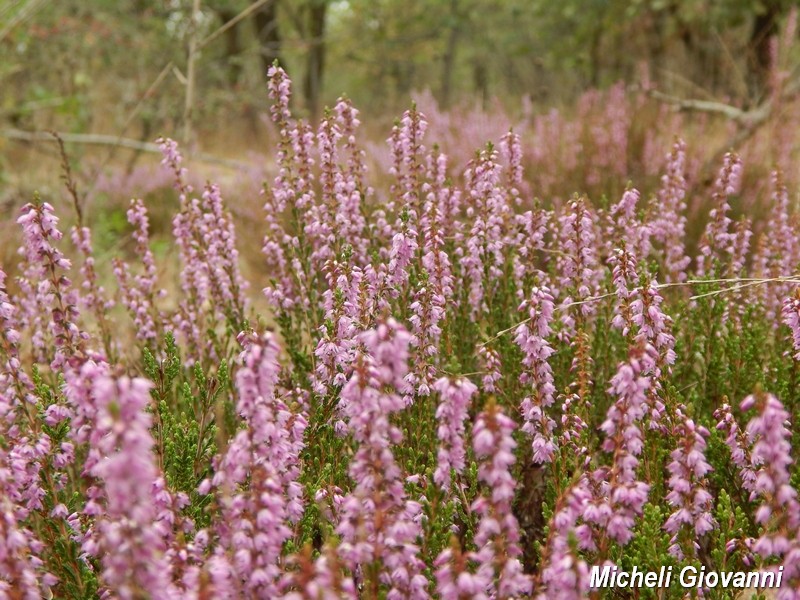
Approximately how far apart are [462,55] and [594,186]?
1195 inches

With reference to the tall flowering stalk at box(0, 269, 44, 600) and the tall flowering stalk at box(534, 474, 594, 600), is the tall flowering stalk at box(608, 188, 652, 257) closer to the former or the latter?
the tall flowering stalk at box(534, 474, 594, 600)

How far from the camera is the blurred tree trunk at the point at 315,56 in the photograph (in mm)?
19203

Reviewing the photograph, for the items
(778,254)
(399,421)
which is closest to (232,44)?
(778,254)

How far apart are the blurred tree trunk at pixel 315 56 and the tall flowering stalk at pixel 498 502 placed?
1687cm

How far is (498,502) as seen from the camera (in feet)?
5.21

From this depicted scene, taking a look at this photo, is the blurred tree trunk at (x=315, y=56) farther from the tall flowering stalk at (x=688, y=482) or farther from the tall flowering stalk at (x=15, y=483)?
the tall flowering stalk at (x=688, y=482)

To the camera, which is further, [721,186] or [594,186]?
[594,186]

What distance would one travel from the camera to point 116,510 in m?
1.32

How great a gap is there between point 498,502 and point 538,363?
40.9 inches

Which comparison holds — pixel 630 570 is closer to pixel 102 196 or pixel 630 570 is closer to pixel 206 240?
pixel 206 240

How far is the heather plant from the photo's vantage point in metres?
1.61

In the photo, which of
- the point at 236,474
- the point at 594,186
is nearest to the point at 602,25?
the point at 594,186

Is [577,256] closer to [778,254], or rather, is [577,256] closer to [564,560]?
[778,254]

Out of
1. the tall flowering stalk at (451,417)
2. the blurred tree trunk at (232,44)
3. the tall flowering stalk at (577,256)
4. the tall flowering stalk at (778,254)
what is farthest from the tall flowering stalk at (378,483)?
the blurred tree trunk at (232,44)
